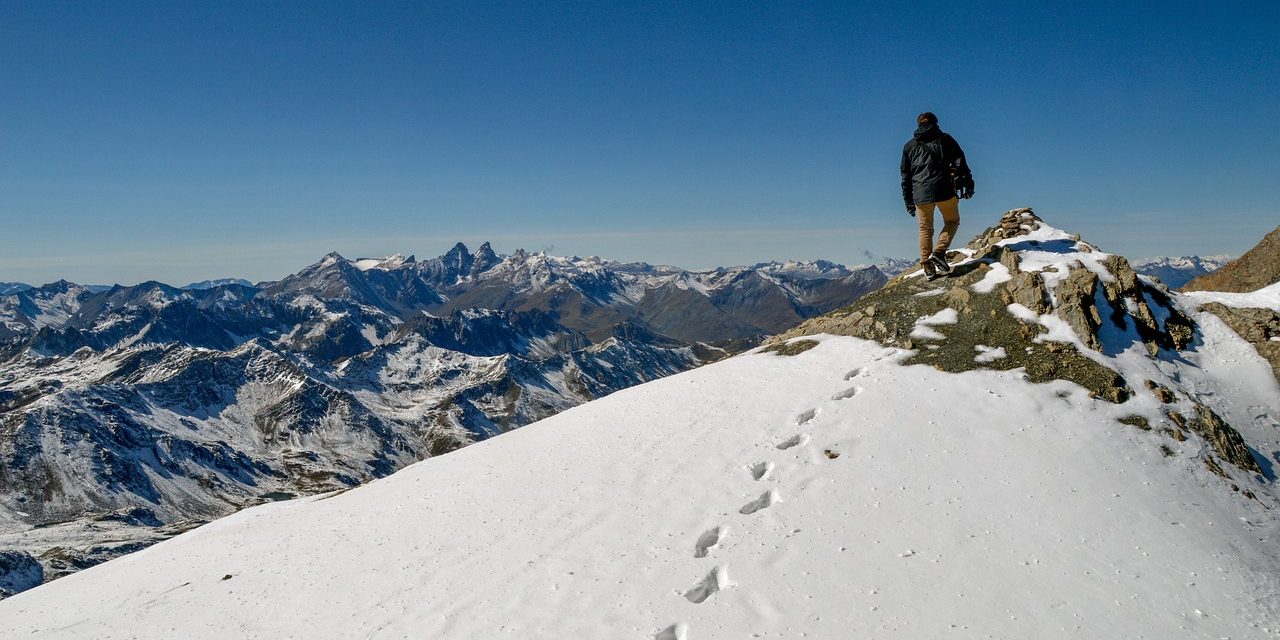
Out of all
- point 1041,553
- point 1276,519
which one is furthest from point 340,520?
point 1276,519

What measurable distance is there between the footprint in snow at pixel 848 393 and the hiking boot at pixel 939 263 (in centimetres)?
1000

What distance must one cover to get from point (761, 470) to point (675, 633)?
6.88 meters

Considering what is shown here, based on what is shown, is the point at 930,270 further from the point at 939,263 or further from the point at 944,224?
the point at 944,224

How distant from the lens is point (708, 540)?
56.3ft

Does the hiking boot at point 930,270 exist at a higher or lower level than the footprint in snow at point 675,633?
higher

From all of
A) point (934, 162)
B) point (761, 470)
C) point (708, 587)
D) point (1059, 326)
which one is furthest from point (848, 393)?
point (708, 587)

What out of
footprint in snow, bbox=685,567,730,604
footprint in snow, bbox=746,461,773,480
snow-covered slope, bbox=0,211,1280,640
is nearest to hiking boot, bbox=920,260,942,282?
snow-covered slope, bbox=0,211,1280,640

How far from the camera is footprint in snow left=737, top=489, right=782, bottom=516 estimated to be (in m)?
18.1

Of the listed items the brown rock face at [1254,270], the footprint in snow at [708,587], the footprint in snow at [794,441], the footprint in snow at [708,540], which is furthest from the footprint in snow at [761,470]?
the brown rock face at [1254,270]

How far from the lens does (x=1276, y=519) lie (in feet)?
58.4

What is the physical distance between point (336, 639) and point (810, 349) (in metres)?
20.3

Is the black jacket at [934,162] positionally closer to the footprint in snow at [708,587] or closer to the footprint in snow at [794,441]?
the footprint in snow at [794,441]

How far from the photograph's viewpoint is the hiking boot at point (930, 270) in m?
30.2

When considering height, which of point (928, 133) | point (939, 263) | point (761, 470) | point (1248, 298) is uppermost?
point (928, 133)
